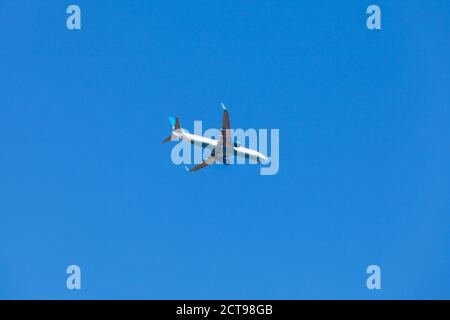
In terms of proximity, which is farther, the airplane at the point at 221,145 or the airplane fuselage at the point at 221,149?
the airplane fuselage at the point at 221,149

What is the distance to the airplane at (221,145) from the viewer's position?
10644 centimetres

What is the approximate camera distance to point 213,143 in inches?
4422

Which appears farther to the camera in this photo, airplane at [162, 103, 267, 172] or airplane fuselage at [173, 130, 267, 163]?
airplane fuselage at [173, 130, 267, 163]

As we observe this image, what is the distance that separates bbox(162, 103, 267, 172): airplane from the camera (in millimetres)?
106438

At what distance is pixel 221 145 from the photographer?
109 metres
